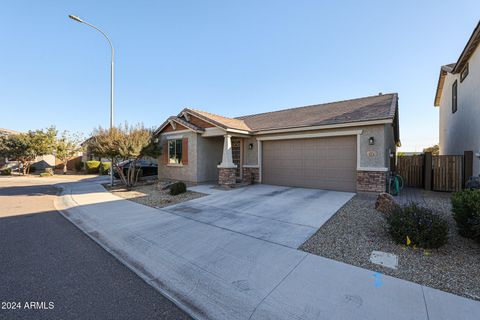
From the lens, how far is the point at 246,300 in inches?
108

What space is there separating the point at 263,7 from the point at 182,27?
15.1ft

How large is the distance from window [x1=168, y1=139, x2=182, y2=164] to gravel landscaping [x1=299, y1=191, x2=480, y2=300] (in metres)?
10.0

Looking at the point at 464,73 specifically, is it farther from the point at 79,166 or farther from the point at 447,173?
the point at 79,166

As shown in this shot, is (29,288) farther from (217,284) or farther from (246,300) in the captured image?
(246,300)

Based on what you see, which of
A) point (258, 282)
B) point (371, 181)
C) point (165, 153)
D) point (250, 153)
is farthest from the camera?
point (165, 153)

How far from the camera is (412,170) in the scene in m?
11.3

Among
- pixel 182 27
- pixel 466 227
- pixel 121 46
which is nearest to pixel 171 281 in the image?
pixel 466 227

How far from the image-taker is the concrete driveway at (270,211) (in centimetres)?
506

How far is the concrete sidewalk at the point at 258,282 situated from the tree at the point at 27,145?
23820 millimetres

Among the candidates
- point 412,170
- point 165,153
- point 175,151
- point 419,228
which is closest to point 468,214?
point 419,228

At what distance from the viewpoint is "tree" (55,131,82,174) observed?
22594 millimetres

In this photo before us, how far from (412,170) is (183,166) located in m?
13.1

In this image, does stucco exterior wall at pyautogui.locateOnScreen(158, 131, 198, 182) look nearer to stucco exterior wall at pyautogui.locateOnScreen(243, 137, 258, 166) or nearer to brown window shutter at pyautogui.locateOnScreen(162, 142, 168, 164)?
brown window shutter at pyautogui.locateOnScreen(162, 142, 168, 164)

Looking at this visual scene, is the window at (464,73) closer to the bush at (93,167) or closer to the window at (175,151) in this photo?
the window at (175,151)
